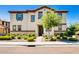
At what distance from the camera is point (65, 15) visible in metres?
8.98

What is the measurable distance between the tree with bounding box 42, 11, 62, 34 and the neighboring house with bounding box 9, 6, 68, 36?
0.13 metres

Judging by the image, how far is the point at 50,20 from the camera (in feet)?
29.4

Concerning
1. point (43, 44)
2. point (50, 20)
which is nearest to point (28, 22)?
point (50, 20)

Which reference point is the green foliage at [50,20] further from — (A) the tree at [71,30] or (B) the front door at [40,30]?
(A) the tree at [71,30]

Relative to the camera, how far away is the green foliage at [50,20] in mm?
8930

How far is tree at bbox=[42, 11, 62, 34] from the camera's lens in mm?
8934

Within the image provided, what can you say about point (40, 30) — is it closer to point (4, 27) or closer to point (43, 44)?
point (43, 44)

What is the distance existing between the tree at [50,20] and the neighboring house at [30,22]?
0.13m

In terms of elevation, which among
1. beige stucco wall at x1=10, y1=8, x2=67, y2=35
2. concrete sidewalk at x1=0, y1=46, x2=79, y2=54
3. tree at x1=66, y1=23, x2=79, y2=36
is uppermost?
beige stucco wall at x1=10, y1=8, x2=67, y2=35

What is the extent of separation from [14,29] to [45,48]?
140 centimetres

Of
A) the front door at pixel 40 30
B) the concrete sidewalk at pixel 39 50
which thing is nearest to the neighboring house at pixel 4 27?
the concrete sidewalk at pixel 39 50

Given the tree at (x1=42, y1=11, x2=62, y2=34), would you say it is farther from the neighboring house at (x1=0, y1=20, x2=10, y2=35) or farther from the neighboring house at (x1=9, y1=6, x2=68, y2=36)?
the neighboring house at (x1=0, y1=20, x2=10, y2=35)

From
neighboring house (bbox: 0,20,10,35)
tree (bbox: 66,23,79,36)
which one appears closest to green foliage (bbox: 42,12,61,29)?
tree (bbox: 66,23,79,36)
